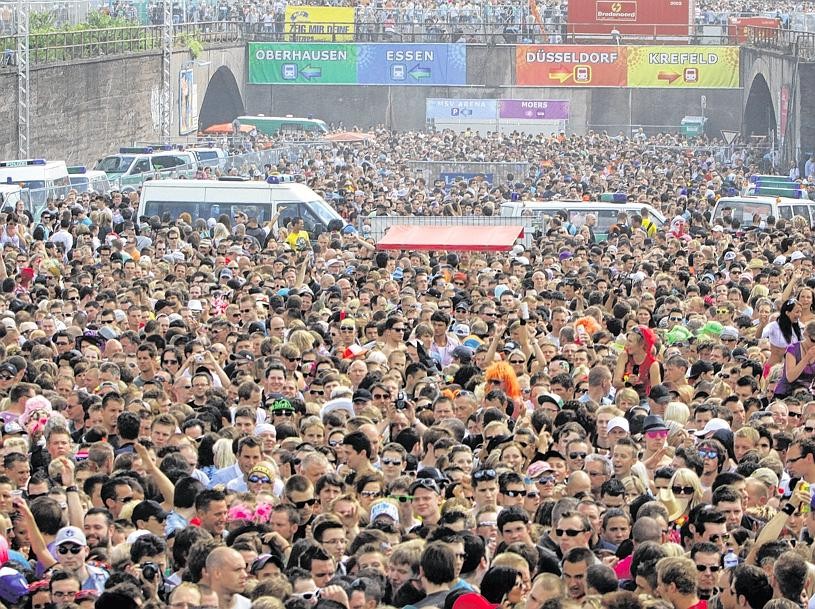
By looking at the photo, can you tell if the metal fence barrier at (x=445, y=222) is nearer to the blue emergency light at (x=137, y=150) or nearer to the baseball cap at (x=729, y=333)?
the baseball cap at (x=729, y=333)

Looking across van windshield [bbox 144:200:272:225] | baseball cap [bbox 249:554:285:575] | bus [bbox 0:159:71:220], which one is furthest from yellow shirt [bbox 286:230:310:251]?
baseball cap [bbox 249:554:285:575]

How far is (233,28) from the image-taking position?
2280 inches

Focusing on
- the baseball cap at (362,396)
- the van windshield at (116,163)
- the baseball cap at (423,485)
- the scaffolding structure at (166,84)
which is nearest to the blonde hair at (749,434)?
the baseball cap at (423,485)

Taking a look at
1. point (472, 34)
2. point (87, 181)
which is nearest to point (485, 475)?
point (87, 181)

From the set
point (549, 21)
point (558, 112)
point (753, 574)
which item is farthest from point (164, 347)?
point (549, 21)

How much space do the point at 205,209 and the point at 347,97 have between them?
1313 inches

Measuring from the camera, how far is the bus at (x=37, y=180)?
1098 inches

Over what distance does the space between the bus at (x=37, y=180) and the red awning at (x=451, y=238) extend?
8211 millimetres

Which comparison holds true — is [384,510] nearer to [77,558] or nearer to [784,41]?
[77,558]

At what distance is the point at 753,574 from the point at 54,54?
35158 mm

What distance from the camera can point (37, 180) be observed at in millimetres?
29844

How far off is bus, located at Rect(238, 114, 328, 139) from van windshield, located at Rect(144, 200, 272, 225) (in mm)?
27379

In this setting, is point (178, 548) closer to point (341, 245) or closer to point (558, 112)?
point (341, 245)

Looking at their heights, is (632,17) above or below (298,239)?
above
